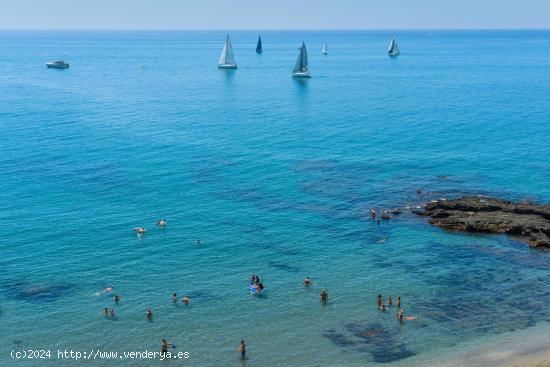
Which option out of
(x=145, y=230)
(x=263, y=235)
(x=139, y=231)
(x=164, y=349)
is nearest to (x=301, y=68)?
(x=263, y=235)

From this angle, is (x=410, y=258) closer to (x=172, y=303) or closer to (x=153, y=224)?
(x=172, y=303)

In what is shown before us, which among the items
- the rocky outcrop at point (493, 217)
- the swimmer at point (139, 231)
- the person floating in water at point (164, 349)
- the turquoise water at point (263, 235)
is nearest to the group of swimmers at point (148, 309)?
the turquoise water at point (263, 235)

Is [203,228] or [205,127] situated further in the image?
[205,127]

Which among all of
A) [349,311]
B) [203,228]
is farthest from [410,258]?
[203,228]

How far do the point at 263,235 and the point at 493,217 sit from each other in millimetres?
27239

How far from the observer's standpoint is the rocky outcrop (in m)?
68.1

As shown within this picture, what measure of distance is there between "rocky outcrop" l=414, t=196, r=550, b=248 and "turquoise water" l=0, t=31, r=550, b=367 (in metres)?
1.79

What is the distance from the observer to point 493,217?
2803 inches

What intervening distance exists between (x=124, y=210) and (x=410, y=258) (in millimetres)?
35736

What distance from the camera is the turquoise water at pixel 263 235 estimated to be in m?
50.4

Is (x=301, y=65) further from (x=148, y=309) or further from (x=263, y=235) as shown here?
(x=148, y=309)

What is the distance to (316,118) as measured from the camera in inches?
5207

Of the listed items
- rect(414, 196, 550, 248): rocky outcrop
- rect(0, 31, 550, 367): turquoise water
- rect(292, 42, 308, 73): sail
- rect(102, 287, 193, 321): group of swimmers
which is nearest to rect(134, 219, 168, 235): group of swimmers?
rect(0, 31, 550, 367): turquoise water

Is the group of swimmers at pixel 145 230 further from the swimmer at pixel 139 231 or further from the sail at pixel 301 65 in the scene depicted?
the sail at pixel 301 65
